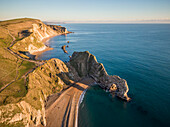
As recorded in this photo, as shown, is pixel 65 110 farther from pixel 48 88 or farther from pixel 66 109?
pixel 48 88

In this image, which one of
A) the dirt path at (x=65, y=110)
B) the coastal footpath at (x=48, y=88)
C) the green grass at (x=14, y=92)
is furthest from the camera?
the dirt path at (x=65, y=110)

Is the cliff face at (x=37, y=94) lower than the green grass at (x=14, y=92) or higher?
lower

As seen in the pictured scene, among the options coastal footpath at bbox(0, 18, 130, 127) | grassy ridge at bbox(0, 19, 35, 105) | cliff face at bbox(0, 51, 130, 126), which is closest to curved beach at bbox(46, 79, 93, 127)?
coastal footpath at bbox(0, 18, 130, 127)

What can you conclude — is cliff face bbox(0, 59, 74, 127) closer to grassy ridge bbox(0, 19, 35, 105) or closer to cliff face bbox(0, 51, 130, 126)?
cliff face bbox(0, 51, 130, 126)

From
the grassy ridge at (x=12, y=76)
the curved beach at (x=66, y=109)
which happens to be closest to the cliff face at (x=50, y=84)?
the grassy ridge at (x=12, y=76)

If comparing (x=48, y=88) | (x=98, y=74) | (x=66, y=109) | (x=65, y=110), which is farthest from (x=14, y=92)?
(x=98, y=74)

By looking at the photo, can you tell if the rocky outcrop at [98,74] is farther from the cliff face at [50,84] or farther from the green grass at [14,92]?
the green grass at [14,92]

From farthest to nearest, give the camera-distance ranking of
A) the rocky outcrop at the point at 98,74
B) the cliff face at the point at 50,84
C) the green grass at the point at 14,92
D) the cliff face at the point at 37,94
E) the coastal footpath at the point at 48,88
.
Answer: the rocky outcrop at the point at 98,74
the green grass at the point at 14,92
the coastal footpath at the point at 48,88
the cliff face at the point at 50,84
the cliff face at the point at 37,94

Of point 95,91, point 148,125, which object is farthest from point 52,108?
point 148,125
